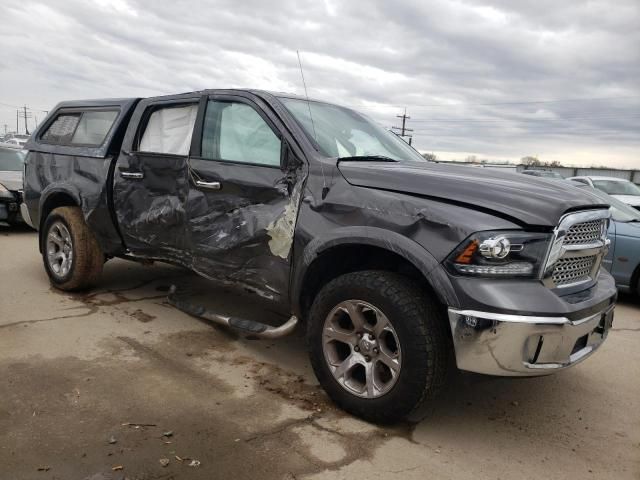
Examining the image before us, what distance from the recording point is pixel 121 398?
320 centimetres

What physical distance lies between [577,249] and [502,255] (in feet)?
2.00

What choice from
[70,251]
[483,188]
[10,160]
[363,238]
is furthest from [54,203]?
[10,160]

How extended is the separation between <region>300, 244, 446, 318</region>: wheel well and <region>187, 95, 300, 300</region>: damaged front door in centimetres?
18

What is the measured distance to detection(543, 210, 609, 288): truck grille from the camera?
8.94 ft

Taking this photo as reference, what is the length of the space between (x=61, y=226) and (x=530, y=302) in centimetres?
453

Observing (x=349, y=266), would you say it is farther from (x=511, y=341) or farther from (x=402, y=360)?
(x=511, y=341)

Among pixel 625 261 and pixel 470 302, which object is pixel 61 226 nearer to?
pixel 470 302

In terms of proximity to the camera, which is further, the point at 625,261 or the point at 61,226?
the point at 625,261

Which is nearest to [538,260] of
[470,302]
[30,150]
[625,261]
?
[470,302]

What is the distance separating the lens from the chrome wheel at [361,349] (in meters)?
2.92

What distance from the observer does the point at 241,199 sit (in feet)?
12.2

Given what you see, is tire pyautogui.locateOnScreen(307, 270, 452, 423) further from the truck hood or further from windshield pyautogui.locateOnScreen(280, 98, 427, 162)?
windshield pyautogui.locateOnScreen(280, 98, 427, 162)

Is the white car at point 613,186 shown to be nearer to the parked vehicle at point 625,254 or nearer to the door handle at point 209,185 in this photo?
the parked vehicle at point 625,254

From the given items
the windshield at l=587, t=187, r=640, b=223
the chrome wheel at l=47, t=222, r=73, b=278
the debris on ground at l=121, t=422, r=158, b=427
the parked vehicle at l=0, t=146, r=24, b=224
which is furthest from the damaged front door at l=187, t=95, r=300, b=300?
the parked vehicle at l=0, t=146, r=24, b=224
